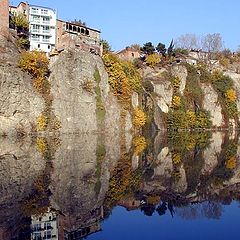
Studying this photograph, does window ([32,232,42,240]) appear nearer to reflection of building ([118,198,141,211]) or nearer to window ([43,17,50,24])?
reflection of building ([118,198,141,211])

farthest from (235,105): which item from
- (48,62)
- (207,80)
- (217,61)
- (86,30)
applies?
(48,62)

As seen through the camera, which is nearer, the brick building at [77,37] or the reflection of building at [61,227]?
the reflection of building at [61,227]

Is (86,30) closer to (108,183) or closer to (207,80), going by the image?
(207,80)

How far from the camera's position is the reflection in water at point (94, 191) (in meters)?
11.7

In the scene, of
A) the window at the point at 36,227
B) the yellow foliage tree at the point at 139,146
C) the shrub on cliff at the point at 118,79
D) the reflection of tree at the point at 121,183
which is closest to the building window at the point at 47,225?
the window at the point at 36,227

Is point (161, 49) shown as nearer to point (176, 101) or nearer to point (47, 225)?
point (176, 101)

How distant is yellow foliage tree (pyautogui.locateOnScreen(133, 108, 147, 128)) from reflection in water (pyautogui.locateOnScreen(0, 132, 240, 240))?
40.0 m

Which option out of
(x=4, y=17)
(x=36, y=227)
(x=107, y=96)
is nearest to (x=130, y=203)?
(x=36, y=227)

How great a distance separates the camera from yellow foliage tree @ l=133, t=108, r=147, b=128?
6781 centimetres

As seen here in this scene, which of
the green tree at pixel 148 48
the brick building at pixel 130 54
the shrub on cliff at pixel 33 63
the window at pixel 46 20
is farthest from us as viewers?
the brick building at pixel 130 54

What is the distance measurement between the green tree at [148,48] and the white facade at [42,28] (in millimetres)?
27717

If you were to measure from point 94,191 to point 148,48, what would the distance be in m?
75.8

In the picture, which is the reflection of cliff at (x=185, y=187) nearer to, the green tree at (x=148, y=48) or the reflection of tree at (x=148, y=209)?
the reflection of tree at (x=148, y=209)

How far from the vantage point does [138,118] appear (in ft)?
224
